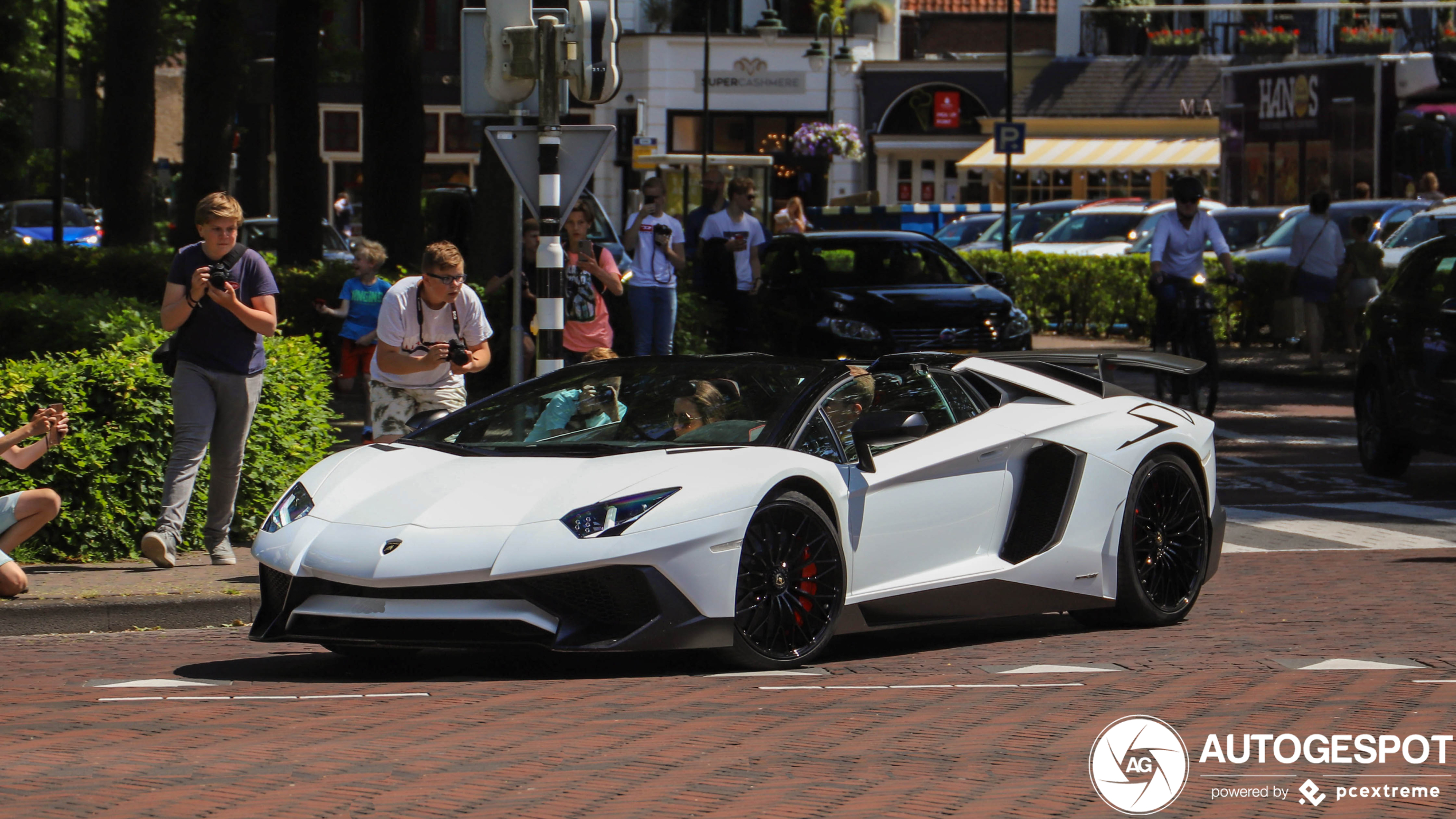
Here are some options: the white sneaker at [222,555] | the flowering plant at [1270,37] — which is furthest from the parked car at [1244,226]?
the flowering plant at [1270,37]

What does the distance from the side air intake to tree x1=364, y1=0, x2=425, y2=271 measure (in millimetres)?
13845

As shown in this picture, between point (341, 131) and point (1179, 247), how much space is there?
45398 millimetres

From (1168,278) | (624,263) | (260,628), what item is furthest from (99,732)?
(624,263)

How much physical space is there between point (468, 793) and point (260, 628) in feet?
7.21

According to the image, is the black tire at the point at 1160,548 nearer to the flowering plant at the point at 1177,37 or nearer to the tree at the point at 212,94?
the tree at the point at 212,94

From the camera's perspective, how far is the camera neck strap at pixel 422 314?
384 inches

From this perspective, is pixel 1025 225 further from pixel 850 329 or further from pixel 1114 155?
pixel 850 329

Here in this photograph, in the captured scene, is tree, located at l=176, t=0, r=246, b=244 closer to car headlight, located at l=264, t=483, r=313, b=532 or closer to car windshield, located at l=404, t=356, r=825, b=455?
car windshield, located at l=404, t=356, r=825, b=455

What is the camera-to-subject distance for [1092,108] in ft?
180

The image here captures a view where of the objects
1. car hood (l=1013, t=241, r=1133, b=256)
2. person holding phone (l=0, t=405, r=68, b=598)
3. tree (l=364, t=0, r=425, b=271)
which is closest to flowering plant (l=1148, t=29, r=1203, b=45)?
car hood (l=1013, t=241, r=1133, b=256)

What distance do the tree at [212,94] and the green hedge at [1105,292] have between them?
10368 millimetres

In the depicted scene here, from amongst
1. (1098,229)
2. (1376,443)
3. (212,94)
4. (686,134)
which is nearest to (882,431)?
(1376,443)

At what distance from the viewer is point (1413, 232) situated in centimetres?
2441

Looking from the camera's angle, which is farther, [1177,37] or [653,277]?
[1177,37]
